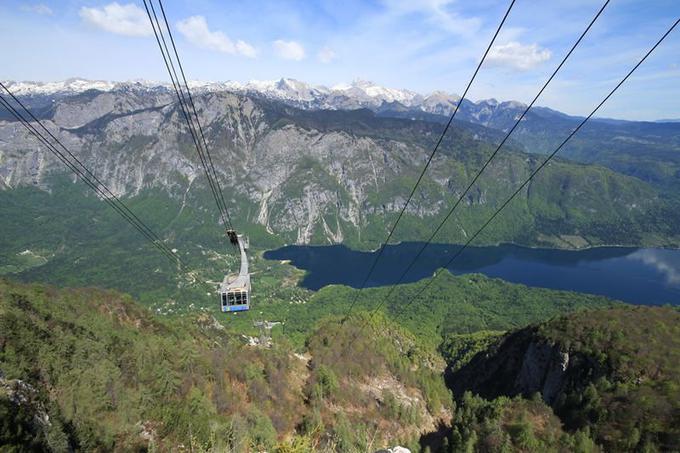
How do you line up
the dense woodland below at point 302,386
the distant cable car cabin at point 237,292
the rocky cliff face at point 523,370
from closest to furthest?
the dense woodland below at point 302,386 → the distant cable car cabin at point 237,292 → the rocky cliff face at point 523,370

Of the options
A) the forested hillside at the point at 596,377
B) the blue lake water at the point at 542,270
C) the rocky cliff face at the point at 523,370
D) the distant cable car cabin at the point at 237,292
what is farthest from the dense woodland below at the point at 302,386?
the blue lake water at the point at 542,270

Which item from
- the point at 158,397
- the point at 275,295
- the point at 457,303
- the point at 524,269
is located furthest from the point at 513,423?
the point at 524,269

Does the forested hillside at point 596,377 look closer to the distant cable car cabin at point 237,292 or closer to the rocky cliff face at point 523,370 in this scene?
the rocky cliff face at point 523,370

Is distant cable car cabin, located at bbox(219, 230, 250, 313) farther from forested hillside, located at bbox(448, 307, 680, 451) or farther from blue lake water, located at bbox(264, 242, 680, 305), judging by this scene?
blue lake water, located at bbox(264, 242, 680, 305)

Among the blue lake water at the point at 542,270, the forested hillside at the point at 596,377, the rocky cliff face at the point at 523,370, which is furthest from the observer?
the blue lake water at the point at 542,270

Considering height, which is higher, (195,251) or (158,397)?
(158,397)

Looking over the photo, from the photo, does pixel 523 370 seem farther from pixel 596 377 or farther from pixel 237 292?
pixel 237 292

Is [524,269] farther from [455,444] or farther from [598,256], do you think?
[455,444]

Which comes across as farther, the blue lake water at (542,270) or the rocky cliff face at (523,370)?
the blue lake water at (542,270)
